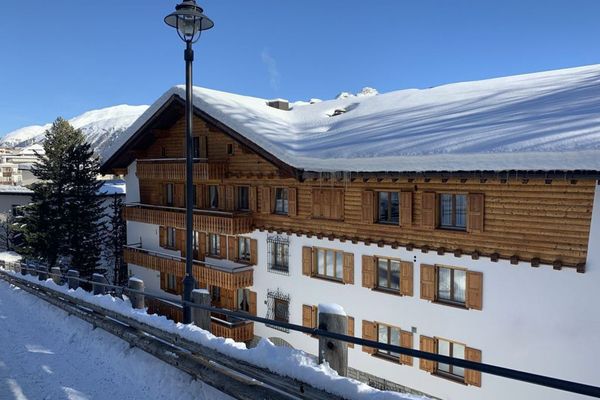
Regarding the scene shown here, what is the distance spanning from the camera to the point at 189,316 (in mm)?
7125

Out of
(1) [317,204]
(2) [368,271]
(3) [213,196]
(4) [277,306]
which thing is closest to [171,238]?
(3) [213,196]

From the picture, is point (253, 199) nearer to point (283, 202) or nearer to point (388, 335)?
point (283, 202)

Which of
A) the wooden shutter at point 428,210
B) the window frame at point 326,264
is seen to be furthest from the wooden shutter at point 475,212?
the window frame at point 326,264

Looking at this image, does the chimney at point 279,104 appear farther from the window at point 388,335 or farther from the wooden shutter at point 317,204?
the window at point 388,335

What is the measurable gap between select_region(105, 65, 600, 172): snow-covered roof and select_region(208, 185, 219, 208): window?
4220 millimetres

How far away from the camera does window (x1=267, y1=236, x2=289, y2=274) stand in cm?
1806

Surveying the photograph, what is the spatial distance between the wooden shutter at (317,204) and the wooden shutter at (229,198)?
4894 millimetres

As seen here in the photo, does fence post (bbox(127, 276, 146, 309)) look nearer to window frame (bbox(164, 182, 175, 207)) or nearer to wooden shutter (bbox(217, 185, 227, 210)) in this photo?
wooden shutter (bbox(217, 185, 227, 210))

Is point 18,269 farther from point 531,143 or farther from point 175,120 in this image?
point 531,143

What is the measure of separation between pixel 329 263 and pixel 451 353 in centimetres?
529

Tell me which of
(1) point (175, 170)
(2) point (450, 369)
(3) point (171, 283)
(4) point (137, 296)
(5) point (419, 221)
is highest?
(1) point (175, 170)

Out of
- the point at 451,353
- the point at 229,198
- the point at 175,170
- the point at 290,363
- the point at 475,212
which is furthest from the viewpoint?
the point at 175,170

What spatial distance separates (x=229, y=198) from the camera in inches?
800

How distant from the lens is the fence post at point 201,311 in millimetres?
6582
